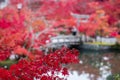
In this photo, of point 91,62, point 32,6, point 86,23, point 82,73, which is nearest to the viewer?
point 82,73

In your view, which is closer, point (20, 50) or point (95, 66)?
point (20, 50)

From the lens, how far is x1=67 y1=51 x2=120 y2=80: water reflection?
1999 cm

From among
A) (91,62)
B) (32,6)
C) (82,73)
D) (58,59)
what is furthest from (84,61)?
(58,59)

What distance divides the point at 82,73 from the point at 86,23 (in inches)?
309

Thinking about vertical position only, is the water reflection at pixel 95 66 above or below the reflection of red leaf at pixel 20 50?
below

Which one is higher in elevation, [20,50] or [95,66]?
[20,50]

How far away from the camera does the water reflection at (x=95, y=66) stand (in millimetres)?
19987

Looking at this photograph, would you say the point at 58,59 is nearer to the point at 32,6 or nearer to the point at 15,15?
the point at 15,15

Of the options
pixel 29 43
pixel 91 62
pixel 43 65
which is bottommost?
pixel 91 62

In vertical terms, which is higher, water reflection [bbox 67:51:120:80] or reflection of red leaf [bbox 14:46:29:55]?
reflection of red leaf [bbox 14:46:29:55]

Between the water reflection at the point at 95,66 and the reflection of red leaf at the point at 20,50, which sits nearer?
the reflection of red leaf at the point at 20,50

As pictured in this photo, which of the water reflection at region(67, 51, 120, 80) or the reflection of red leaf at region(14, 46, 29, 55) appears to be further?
the water reflection at region(67, 51, 120, 80)

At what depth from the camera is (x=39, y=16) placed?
29500 mm

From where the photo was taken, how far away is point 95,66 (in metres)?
22.6
